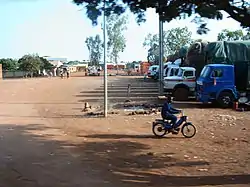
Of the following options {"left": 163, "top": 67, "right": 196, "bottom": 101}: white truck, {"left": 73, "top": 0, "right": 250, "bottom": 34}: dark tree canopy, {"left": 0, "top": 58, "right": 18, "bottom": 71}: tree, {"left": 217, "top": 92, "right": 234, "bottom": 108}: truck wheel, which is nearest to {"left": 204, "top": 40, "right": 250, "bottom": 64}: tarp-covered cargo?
{"left": 163, "top": 67, "right": 196, "bottom": 101}: white truck

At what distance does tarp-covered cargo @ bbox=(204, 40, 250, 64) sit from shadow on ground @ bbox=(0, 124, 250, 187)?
1377 cm

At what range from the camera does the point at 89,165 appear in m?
9.65

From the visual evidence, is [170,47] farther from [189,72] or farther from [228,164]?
[228,164]

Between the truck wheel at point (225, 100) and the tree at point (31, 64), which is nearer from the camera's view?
the truck wheel at point (225, 100)

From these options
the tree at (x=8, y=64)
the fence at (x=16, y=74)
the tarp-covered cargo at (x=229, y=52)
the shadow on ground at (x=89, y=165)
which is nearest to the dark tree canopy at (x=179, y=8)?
the shadow on ground at (x=89, y=165)

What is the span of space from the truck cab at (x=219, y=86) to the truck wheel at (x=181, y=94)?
4156 millimetres

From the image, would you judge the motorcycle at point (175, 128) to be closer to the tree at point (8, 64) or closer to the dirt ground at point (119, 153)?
the dirt ground at point (119, 153)

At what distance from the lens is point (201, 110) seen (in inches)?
838

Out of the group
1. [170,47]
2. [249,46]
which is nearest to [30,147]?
[249,46]

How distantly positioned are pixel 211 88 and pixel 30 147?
12567 millimetres

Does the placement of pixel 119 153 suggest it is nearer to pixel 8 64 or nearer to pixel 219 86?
pixel 219 86

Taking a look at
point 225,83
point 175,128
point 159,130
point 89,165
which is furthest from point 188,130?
point 225,83

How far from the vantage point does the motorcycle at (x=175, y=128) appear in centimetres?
1343

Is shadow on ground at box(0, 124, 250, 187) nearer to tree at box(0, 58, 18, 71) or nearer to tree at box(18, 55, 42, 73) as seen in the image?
tree at box(18, 55, 42, 73)
